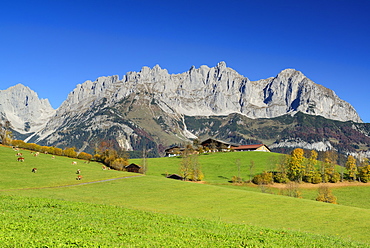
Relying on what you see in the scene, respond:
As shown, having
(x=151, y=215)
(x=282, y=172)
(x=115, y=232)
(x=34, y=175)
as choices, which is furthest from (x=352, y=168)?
Answer: (x=115, y=232)

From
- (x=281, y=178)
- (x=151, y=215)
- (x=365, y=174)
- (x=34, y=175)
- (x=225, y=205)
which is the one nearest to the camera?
(x=151, y=215)

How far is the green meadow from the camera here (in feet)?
75.3

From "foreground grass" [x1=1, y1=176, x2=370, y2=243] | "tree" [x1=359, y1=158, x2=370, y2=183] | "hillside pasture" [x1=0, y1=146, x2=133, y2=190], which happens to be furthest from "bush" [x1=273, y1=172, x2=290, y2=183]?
"hillside pasture" [x1=0, y1=146, x2=133, y2=190]

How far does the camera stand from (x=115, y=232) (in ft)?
80.4

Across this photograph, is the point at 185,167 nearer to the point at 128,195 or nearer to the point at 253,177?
the point at 253,177

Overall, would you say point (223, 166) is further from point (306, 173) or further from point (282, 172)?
point (306, 173)

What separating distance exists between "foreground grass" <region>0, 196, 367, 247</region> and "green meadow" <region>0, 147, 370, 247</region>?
7cm

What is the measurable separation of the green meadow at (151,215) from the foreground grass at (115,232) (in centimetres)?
7

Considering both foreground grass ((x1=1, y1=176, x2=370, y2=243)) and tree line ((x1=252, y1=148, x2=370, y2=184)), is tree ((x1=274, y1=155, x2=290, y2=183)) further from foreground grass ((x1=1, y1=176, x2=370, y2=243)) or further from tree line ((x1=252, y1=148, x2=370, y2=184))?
foreground grass ((x1=1, y1=176, x2=370, y2=243))

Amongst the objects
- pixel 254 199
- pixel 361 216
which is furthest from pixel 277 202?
pixel 361 216

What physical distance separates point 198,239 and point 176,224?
6.94 metres

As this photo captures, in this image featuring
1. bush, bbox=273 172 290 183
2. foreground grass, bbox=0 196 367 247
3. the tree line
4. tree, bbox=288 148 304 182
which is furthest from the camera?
tree, bbox=288 148 304 182

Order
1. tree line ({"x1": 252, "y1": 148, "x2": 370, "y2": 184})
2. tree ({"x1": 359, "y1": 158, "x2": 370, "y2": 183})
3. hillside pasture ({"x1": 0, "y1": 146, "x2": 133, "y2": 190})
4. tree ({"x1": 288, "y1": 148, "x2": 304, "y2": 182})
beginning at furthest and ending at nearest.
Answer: tree ({"x1": 359, "y1": 158, "x2": 370, "y2": 183})
tree ({"x1": 288, "y1": 148, "x2": 304, "y2": 182})
tree line ({"x1": 252, "y1": 148, "x2": 370, "y2": 184})
hillside pasture ({"x1": 0, "y1": 146, "x2": 133, "y2": 190})

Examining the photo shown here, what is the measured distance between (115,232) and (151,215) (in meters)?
11.2
